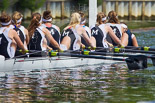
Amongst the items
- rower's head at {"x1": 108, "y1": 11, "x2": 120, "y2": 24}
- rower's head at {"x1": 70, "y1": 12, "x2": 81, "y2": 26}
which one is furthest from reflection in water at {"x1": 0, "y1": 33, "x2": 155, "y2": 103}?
rower's head at {"x1": 108, "y1": 11, "x2": 120, "y2": 24}

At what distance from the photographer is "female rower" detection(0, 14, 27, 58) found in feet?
56.1

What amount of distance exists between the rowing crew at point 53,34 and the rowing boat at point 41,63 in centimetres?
33

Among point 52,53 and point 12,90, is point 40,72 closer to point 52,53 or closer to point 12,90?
point 52,53

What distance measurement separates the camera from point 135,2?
48.5 meters

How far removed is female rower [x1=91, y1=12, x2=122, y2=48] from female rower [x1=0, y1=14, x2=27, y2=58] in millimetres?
3256

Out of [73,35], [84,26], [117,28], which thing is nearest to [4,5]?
[117,28]

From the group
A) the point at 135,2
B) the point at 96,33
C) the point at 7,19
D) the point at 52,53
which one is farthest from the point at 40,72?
the point at 135,2

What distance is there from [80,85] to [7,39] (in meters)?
3.48

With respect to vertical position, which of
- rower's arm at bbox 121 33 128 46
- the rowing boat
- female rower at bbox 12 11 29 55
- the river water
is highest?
female rower at bbox 12 11 29 55

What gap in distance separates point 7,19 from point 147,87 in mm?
4838

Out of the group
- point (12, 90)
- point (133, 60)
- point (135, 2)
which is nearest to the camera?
point (12, 90)

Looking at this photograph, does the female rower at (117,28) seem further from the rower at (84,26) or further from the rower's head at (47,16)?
the rower's head at (47,16)

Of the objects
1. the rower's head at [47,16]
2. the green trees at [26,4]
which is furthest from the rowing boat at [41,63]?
the green trees at [26,4]

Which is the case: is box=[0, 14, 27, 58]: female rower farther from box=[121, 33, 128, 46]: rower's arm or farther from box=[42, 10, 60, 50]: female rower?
box=[121, 33, 128, 46]: rower's arm
